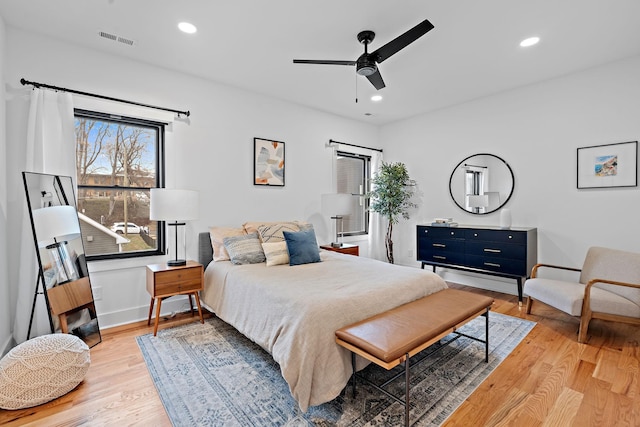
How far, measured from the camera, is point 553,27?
8.79 ft

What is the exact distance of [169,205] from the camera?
294 cm

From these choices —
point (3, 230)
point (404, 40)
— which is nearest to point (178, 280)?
point (3, 230)

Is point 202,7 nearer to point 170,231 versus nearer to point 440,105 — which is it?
point 170,231

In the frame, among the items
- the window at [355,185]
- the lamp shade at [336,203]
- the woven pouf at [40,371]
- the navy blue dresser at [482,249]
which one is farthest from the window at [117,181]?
the navy blue dresser at [482,249]

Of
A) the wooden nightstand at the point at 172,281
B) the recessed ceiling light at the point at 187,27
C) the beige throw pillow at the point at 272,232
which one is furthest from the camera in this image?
the beige throw pillow at the point at 272,232

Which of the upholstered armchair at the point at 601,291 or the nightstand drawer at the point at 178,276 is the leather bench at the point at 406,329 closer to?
the upholstered armchair at the point at 601,291

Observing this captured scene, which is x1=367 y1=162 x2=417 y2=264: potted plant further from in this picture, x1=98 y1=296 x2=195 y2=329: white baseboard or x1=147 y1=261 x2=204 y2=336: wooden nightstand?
x1=98 y1=296 x2=195 y2=329: white baseboard

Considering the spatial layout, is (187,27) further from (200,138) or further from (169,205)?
(169,205)

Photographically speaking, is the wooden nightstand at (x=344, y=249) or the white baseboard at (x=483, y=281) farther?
the wooden nightstand at (x=344, y=249)

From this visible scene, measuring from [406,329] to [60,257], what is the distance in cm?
289

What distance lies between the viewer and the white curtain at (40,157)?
2.56 metres

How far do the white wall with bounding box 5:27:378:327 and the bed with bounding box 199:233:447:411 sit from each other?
861 mm

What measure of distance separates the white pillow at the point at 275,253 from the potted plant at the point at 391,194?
2.38 m

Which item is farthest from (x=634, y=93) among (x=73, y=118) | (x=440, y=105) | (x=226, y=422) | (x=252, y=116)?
(x=73, y=118)
